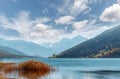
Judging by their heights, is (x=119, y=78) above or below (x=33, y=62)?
below

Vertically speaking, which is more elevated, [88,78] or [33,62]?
[33,62]

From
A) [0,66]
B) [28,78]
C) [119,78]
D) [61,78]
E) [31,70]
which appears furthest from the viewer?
[0,66]

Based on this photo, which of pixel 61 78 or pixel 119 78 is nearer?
pixel 61 78

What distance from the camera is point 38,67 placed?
8300 centimetres

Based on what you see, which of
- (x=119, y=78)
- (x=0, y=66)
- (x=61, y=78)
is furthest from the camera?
(x=0, y=66)

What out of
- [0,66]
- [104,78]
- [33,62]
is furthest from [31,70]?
[104,78]

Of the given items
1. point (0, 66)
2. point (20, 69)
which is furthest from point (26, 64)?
point (0, 66)

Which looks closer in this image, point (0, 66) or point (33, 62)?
point (33, 62)

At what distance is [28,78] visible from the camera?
5856 centimetres

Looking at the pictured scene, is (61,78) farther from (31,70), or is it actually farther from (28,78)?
(31,70)

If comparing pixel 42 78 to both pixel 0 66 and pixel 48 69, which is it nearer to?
pixel 48 69

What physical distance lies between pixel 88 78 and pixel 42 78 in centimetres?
1123

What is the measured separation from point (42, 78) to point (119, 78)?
18.2m

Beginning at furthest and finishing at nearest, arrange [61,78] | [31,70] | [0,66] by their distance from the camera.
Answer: [0,66]
[31,70]
[61,78]
